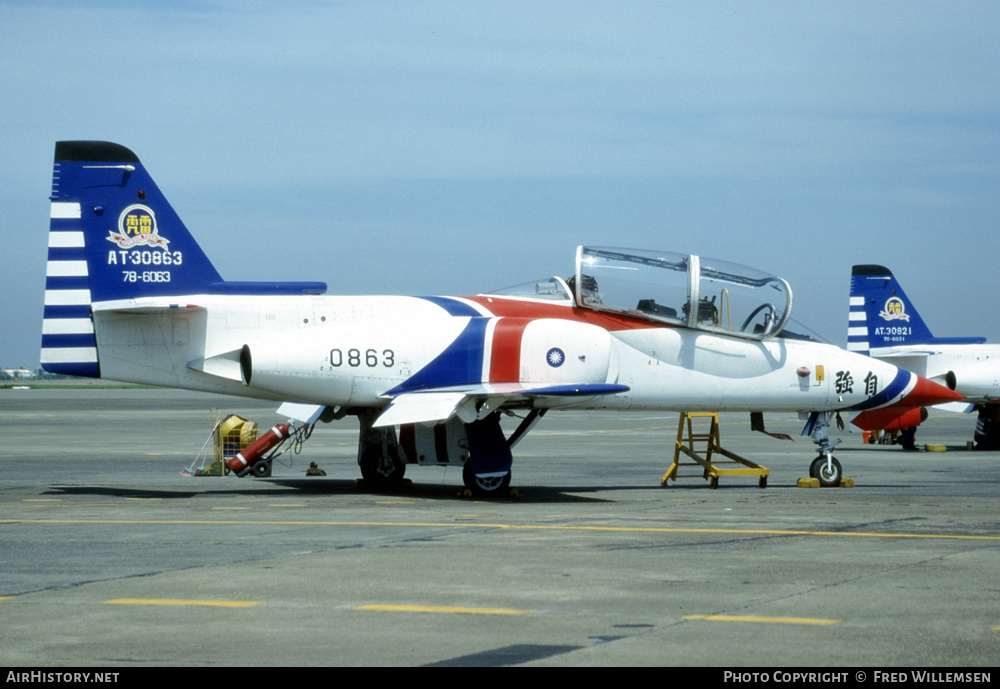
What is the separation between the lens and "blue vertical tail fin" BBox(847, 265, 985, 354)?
39281 millimetres

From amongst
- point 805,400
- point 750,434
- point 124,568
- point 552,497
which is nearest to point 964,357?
point 750,434

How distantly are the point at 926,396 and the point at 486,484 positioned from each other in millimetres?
8160

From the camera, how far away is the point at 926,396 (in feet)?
67.4

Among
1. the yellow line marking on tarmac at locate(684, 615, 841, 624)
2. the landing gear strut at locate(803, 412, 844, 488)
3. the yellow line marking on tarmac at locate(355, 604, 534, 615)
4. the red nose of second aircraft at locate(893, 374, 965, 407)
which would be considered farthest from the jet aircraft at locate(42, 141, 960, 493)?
the yellow line marking on tarmac at locate(684, 615, 841, 624)

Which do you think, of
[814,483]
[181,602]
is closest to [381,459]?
[814,483]

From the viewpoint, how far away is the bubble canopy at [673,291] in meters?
18.9

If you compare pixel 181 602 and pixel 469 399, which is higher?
pixel 469 399

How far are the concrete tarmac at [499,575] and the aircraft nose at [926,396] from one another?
5.06 feet

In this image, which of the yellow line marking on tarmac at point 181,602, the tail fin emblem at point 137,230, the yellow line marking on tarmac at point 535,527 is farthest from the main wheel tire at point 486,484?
the yellow line marking on tarmac at point 181,602

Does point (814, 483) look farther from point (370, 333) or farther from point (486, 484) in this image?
point (370, 333)

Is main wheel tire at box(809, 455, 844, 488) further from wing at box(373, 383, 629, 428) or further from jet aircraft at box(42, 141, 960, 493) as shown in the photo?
wing at box(373, 383, 629, 428)
